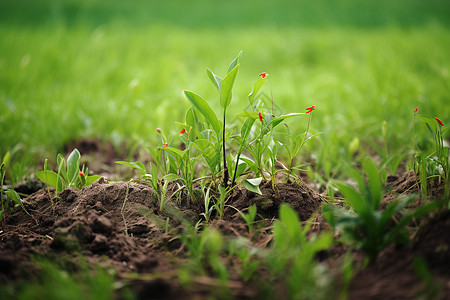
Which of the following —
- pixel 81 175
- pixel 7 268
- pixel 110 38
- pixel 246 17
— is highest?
pixel 246 17

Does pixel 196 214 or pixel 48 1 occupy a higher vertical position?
pixel 48 1

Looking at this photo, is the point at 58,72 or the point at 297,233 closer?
the point at 297,233

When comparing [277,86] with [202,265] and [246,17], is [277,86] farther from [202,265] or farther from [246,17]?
[246,17]

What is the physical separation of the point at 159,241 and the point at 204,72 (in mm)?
3945

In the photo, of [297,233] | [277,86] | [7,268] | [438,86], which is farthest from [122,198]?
[438,86]

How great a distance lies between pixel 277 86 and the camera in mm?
4488

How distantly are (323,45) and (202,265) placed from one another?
5827 millimetres

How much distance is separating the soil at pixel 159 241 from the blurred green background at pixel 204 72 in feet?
1.90

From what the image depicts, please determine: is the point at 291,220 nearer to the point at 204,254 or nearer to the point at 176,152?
the point at 204,254

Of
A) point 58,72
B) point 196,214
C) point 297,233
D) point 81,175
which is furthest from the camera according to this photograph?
point 58,72

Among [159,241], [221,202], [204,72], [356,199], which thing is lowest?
[159,241]

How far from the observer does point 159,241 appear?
1.36 metres

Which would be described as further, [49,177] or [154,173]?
[49,177]

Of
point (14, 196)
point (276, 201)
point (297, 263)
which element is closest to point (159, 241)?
Answer: point (276, 201)
